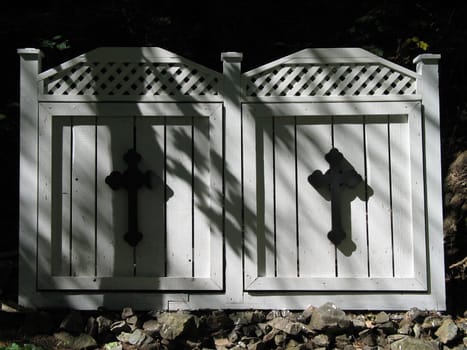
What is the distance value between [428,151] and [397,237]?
0.64 meters

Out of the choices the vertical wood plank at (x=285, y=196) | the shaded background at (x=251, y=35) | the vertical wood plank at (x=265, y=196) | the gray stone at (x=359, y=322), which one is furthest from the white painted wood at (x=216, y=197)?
the shaded background at (x=251, y=35)

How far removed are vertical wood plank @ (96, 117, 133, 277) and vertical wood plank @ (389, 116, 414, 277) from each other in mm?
1851

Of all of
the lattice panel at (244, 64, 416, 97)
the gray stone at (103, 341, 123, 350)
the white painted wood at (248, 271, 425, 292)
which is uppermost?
the lattice panel at (244, 64, 416, 97)

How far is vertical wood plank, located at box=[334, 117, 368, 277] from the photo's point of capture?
359 cm

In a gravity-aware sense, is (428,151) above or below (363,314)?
above

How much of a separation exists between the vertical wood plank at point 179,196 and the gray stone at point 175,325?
31 centimetres

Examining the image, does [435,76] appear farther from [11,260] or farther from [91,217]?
[11,260]

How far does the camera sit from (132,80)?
367 centimetres

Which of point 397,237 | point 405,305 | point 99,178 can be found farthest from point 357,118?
point 99,178

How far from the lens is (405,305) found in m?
3.58

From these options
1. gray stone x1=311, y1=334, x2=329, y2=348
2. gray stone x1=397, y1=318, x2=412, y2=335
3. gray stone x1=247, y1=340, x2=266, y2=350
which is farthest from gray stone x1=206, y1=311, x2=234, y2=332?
gray stone x1=397, y1=318, x2=412, y2=335

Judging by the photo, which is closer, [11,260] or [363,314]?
[363,314]

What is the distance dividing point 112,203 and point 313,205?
1.41 m

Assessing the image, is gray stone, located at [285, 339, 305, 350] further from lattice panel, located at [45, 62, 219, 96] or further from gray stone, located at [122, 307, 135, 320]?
lattice panel, located at [45, 62, 219, 96]
